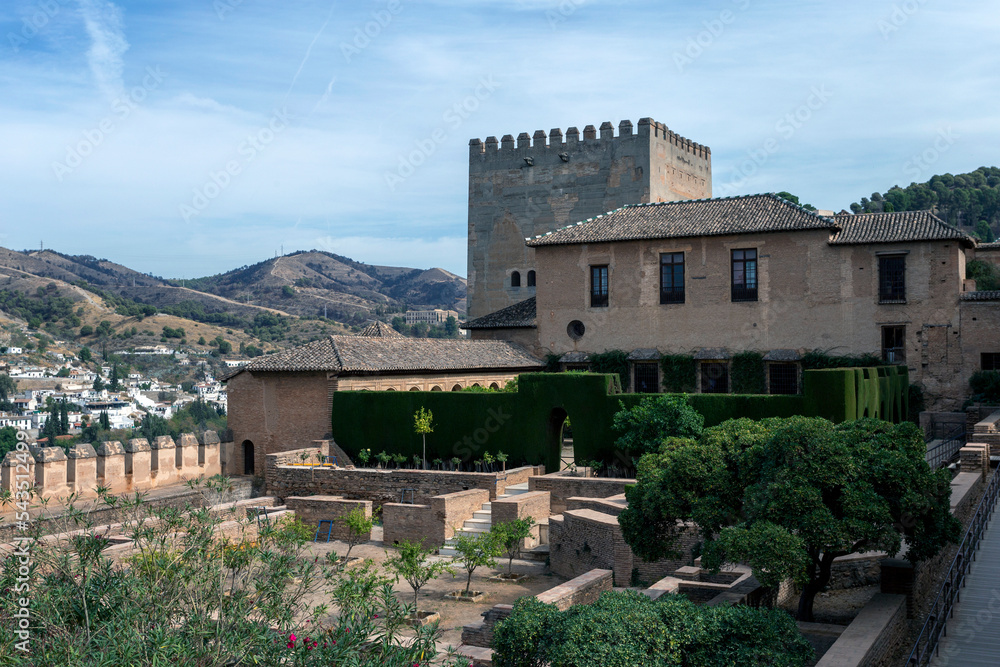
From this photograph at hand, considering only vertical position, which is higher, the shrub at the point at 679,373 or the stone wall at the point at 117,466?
the shrub at the point at 679,373

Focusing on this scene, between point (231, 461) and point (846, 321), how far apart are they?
20.0 meters

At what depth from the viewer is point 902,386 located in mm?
26094

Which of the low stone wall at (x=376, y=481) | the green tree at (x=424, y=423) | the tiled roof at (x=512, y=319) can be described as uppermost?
the tiled roof at (x=512, y=319)

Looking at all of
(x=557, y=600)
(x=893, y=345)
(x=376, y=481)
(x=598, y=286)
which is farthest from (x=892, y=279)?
(x=557, y=600)

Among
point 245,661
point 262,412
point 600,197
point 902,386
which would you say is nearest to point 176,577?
point 245,661

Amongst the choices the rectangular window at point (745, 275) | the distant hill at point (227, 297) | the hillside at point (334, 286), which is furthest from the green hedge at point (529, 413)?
the hillside at point (334, 286)

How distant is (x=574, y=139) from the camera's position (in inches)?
1502

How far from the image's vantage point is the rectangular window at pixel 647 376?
2958 cm

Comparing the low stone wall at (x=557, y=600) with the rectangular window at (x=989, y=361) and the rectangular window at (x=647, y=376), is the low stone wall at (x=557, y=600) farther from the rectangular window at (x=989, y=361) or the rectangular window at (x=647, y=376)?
the rectangular window at (x=989, y=361)

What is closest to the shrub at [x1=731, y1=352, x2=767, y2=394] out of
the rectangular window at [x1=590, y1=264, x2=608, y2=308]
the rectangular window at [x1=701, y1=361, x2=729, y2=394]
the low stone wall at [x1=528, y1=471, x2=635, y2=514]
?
the rectangular window at [x1=701, y1=361, x2=729, y2=394]

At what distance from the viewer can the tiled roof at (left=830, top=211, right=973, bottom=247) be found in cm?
2611

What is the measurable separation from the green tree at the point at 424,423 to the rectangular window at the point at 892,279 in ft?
48.5

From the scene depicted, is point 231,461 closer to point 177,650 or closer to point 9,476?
point 9,476

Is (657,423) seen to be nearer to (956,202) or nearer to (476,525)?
(476,525)
